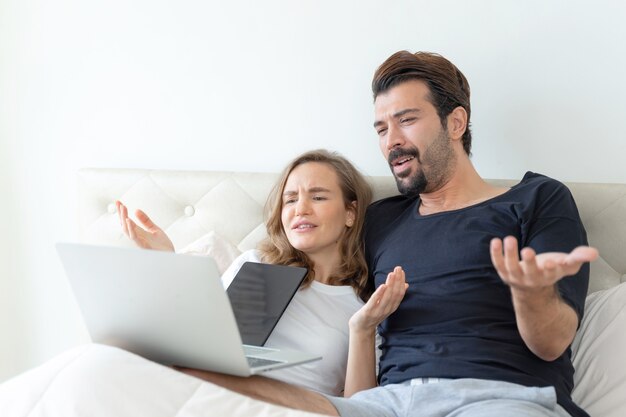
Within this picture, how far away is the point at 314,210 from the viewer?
1.84m

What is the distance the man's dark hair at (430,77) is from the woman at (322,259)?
240mm

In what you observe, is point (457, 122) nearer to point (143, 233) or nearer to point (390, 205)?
point (390, 205)

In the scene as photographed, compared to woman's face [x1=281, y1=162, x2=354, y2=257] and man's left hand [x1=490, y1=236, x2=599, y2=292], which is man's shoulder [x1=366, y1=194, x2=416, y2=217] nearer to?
woman's face [x1=281, y1=162, x2=354, y2=257]

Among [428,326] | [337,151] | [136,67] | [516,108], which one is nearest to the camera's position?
[428,326]

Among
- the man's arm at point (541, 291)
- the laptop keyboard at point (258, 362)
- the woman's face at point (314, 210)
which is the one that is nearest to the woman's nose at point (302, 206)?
the woman's face at point (314, 210)

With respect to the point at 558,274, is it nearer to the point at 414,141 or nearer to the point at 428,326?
the point at 428,326

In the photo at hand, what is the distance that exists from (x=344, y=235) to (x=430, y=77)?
418 millimetres

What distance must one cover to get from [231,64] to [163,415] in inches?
50.2

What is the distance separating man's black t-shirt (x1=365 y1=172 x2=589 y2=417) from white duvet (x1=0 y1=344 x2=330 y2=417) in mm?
416

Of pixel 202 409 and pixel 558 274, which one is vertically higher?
pixel 558 274

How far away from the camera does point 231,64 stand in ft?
7.40

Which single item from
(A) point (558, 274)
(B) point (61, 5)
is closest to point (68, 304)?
(B) point (61, 5)

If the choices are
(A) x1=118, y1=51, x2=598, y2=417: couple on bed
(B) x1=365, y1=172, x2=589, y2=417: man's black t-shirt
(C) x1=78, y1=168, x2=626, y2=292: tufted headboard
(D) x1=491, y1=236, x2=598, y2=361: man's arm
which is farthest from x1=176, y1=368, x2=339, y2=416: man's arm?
(C) x1=78, y1=168, x2=626, y2=292: tufted headboard

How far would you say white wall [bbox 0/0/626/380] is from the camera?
6.42ft
